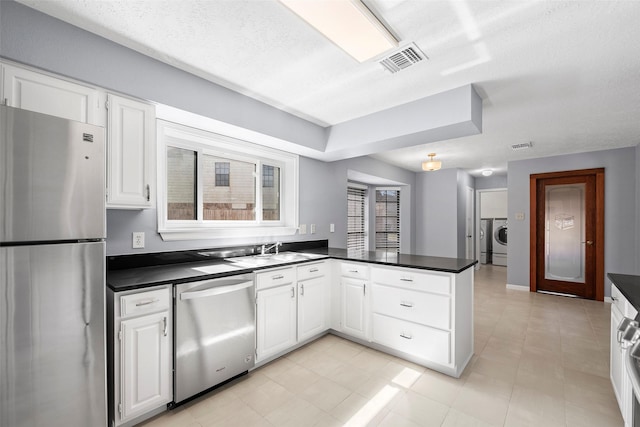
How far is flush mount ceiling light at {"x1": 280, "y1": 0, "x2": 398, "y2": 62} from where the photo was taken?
56.3 inches

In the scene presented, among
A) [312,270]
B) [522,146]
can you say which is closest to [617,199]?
[522,146]

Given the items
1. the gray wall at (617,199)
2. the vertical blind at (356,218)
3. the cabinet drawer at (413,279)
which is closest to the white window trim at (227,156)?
the cabinet drawer at (413,279)

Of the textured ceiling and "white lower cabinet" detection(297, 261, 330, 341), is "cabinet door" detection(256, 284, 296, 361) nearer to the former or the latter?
"white lower cabinet" detection(297, 261, 330, 341)

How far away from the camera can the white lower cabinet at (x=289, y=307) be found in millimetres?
2424

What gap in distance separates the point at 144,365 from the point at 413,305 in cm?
208

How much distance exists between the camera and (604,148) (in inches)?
173

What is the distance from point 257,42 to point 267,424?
2.48 meters

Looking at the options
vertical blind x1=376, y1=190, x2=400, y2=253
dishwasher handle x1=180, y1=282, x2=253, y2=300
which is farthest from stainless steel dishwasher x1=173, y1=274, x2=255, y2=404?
vertical blind x1=376, y1=190, x2=400, y2=253

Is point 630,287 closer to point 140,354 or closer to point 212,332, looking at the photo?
point 212,332

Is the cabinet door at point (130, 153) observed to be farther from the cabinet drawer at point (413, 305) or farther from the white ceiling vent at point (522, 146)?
the white ceiling vent at point (522, 146)

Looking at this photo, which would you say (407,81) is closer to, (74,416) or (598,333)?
(74,416)

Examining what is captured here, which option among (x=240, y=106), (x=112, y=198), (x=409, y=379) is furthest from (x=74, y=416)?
(x=240, y=106)

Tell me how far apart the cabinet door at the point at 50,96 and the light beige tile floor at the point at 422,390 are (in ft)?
6.58

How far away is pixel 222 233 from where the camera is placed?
9.16 ft
